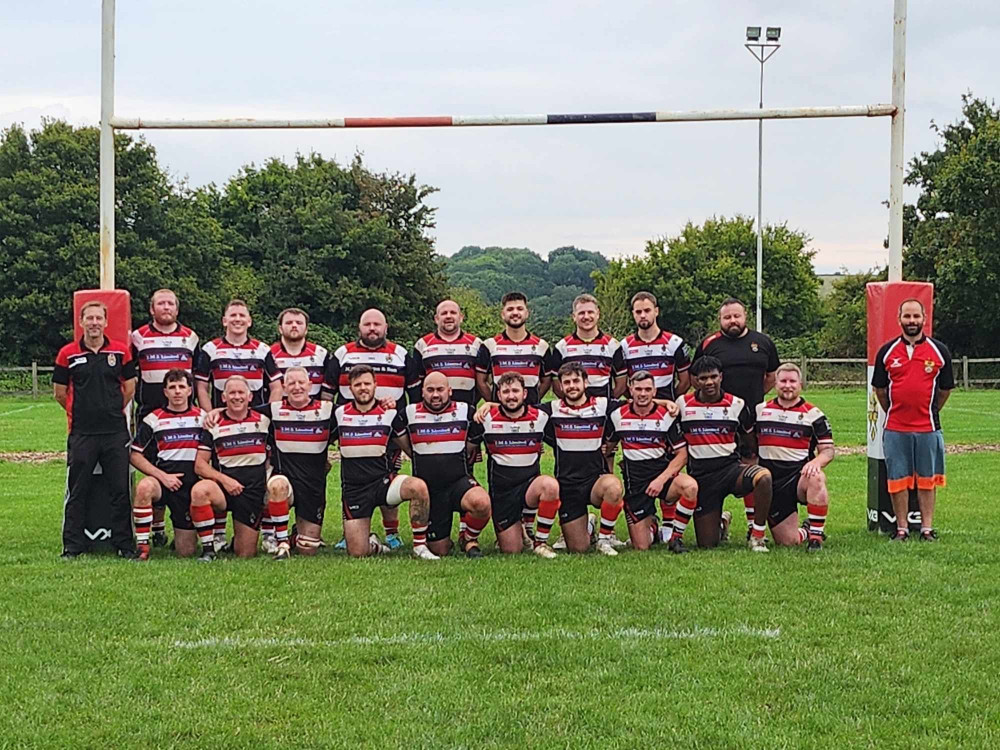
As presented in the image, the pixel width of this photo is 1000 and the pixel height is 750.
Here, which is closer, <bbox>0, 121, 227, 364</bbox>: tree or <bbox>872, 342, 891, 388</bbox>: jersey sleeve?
<bbox>872, 342, 891, 388</bbox>: jersey sleeve

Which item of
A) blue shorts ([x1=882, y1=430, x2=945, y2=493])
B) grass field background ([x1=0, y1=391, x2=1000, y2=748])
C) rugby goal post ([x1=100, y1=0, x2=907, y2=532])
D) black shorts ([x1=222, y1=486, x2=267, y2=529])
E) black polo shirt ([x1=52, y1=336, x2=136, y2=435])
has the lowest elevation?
grass field background ([x1=0, y1=391, x2=1000, y2=748])

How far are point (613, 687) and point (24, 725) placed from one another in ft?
6.77

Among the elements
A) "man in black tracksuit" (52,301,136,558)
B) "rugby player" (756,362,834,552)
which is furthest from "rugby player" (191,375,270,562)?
"rugby player" (756,362,834,552)

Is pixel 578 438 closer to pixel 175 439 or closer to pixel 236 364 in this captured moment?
pixel 236 364

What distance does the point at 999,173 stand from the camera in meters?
31.2

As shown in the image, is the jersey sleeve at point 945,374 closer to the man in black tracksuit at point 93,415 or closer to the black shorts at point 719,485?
the black shorts at point 719,485

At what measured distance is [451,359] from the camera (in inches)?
285

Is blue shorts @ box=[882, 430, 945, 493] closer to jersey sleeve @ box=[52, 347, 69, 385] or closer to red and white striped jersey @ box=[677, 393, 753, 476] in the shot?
red and white striped jersey @ box=[677, 393, 753, 476]

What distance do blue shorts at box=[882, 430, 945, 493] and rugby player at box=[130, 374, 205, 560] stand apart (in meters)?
4.49

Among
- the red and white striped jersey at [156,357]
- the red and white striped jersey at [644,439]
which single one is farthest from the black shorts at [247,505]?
the red and white striped jersey at [644,439]

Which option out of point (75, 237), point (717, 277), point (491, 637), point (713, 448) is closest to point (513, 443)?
point (713, 448)

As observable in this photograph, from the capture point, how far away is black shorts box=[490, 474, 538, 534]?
673cm

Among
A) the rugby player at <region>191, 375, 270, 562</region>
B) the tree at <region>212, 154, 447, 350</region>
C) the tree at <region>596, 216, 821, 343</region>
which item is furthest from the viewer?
the tree at <region>596, 216, 821, 343</region>

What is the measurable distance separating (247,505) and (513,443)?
1.69 meters
